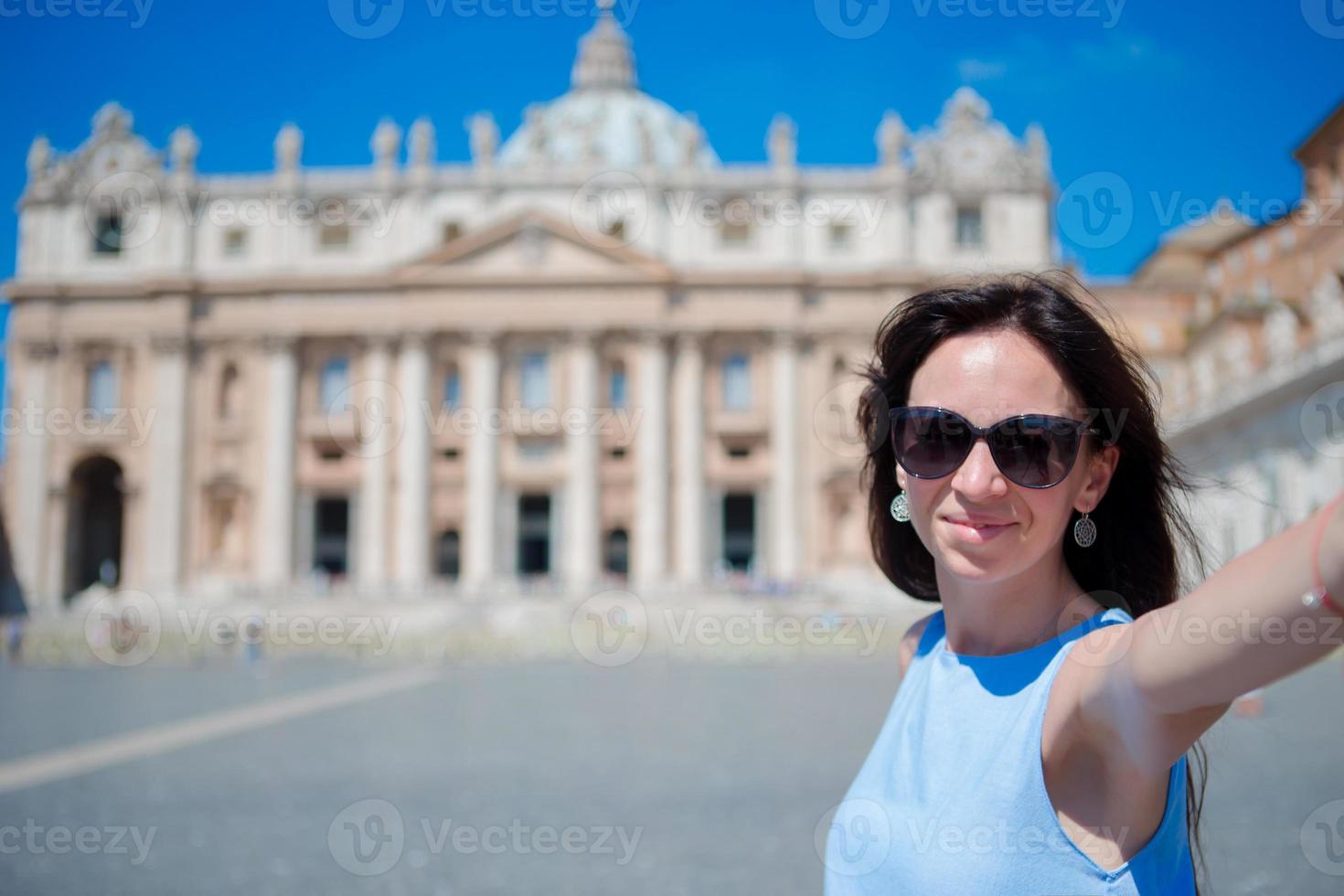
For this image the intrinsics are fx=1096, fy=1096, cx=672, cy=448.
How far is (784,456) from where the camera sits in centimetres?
4069

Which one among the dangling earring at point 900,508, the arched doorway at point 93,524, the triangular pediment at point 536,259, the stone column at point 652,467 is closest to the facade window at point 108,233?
the arched doorway at point 93,524

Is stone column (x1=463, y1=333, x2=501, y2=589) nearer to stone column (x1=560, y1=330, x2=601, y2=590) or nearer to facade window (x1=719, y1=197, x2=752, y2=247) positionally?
stone column (x1=560, y1=330, x2=601, y2=590)

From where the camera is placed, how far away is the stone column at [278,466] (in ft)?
133

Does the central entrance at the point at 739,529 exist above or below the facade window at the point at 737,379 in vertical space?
below

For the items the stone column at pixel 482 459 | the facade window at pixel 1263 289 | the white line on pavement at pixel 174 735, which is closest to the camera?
the white line on pavement at pixel 174 735

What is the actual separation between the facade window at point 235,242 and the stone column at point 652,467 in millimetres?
16351

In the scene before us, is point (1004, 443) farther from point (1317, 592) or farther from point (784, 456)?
point (784, 456)

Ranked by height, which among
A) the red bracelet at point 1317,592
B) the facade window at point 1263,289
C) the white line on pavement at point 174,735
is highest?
the facade window at point 1263,289

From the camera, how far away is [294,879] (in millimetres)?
5906

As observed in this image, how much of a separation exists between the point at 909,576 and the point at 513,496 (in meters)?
39.2

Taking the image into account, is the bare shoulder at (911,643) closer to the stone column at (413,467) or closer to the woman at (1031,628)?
the woman at (1031,628)

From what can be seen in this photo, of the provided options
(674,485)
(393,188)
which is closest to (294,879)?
(674,485)

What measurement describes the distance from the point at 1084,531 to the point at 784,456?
38879 mm

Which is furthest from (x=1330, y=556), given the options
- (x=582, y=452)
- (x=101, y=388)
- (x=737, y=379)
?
(x=101, y=388)
